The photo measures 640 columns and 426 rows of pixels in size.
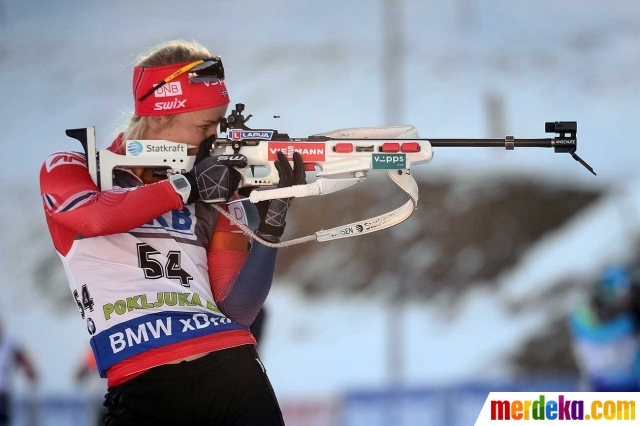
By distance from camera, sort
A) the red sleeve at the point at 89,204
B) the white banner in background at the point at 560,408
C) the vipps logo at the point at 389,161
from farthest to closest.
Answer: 1. the white banner in background at the point at 560,408
2. the vipps logo at the point at 389,161
3. the red sleeve at the point at 89,204

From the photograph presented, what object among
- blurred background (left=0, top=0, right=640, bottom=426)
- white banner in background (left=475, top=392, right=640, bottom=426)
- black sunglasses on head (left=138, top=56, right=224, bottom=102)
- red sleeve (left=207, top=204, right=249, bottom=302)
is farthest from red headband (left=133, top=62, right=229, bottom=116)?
white banner in background (left=475, top=392, right=640, bottom=426)

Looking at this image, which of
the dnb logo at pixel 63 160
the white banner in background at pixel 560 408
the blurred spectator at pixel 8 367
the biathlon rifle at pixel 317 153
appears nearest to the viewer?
the dnb logo at pixel 63 160

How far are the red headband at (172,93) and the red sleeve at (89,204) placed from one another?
26cm

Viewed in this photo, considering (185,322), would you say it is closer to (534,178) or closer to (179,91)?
(179,91)

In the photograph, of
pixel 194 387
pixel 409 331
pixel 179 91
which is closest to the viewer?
pixel 194 387

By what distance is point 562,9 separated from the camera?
5.29 metres

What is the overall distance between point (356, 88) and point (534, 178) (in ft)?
3.56

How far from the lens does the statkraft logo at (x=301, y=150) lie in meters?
2.32

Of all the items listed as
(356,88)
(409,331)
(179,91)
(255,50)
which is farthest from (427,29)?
(179,91)

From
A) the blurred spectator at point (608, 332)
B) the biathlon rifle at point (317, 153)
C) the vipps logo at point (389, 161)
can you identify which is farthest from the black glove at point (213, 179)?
the blurred spectator at point (608, 332)

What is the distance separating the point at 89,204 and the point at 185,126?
0.39 meters

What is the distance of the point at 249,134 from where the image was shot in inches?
91.7

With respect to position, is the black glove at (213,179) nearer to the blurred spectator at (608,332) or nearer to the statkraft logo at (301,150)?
the statkraft logo at (301,150)

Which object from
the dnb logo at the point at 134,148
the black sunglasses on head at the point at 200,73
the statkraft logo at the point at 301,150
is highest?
Result: the black sunglasses on head at the point at 200,73
